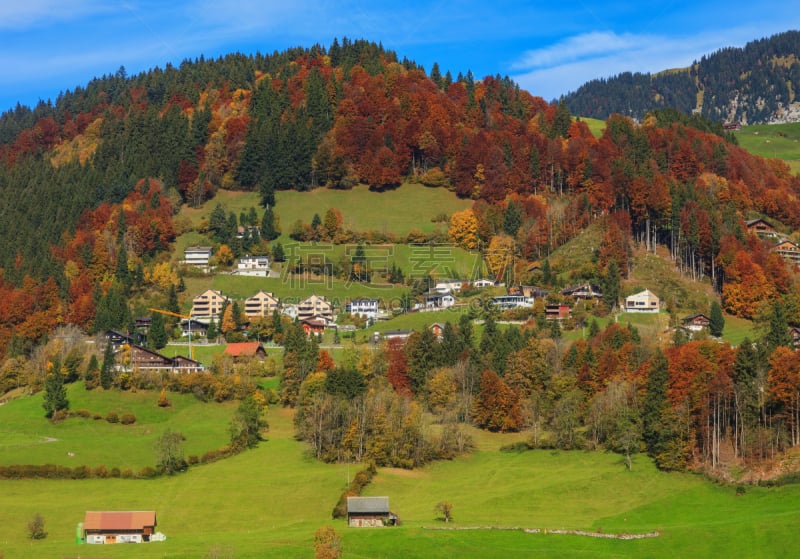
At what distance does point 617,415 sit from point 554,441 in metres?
6.78

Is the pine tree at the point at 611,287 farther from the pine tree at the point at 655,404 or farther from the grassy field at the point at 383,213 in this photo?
the grassy field at the point at 383,213

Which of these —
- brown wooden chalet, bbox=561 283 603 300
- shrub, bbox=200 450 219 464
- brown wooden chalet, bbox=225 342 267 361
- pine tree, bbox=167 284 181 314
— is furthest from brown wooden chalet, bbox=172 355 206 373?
brown wooden chalet, bbox=561 283 603 300

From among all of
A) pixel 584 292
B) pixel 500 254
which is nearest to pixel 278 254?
pixel 500 254

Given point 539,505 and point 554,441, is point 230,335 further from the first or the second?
point 539,505

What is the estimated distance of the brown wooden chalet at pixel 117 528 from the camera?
81.9m

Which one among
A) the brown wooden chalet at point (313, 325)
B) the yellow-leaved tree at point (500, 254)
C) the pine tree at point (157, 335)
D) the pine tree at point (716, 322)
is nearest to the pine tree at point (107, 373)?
the pine tree at point (157, 335)

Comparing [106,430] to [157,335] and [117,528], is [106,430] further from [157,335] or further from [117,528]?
[117,528]

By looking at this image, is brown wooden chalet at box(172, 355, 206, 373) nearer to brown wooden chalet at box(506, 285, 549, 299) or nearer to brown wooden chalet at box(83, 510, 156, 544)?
brown wooden chalet at box(506, 285, 549, 299)

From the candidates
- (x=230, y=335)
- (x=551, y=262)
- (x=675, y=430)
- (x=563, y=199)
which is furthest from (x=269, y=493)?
(x=563, y=199)

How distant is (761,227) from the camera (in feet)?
565

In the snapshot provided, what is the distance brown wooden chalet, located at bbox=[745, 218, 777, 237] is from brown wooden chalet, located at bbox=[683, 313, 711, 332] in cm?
3310

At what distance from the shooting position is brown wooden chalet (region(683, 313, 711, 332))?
467ft

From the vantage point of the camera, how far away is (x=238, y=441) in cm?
11031

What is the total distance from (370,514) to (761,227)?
10885 centimetres
